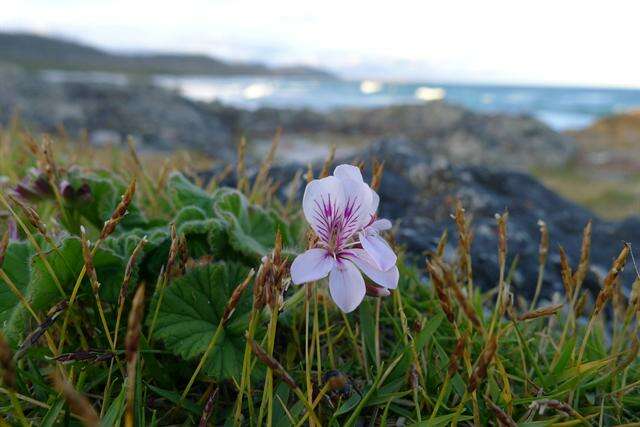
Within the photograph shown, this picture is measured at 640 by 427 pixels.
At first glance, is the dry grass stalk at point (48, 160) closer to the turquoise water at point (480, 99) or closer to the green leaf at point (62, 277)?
the green leaf at point (62, 277)

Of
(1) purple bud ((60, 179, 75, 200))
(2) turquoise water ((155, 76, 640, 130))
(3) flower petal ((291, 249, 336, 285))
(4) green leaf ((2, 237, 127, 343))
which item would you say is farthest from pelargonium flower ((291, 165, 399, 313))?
(2) turquoise water ((155, 76, 640, 130))

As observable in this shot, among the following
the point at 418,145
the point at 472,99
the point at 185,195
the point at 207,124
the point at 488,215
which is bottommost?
the point at 472,99

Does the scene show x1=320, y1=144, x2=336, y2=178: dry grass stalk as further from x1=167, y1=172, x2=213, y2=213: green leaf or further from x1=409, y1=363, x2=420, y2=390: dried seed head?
x1=409, y1=363, x2=420, y2=390: dried seed head

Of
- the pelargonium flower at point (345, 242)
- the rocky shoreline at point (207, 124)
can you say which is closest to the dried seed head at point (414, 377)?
the pelargonium flower at point (345, 242)

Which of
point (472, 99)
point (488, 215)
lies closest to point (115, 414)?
point (488, 215)

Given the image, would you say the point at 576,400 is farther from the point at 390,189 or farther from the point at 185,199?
the point at 390,189

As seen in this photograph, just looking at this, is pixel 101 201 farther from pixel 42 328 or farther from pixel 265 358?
pixel 265 358
